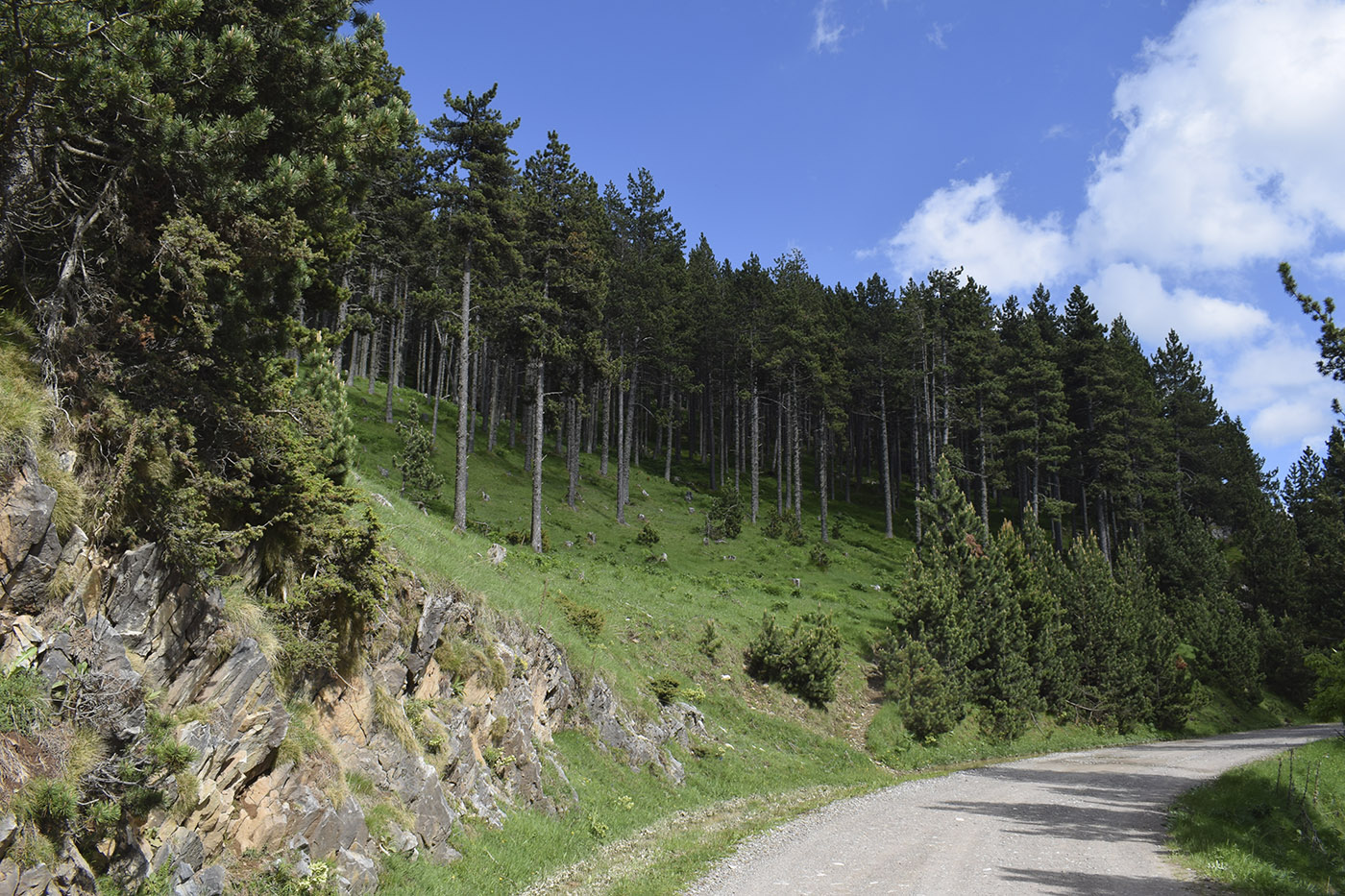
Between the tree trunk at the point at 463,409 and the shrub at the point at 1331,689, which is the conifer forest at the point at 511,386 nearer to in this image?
the tree trunk at the point at 463,409

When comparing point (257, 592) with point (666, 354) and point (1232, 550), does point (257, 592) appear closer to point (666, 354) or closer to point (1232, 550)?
point (666, 354)

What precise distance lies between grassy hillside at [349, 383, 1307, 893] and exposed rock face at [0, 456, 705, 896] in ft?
3.15

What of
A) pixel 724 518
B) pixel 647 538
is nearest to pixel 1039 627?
pixel 724 518

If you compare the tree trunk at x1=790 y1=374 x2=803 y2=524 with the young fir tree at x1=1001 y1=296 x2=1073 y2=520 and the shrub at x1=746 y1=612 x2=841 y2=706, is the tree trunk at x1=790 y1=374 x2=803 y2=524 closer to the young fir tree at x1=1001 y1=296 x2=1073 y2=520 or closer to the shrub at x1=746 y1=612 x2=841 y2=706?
the young fir tree at x1=1001 y1=296 x2=1073 y2=520

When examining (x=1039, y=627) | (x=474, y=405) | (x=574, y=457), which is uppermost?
(x=474, y=405)

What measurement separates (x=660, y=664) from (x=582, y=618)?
12.2 ft

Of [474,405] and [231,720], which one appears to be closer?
[231,720]

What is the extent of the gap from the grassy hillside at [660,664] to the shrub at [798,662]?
1.80 ft

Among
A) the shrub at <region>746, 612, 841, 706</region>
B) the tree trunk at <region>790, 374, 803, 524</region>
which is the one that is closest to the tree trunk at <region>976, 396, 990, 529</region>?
the tree trunk at <region>790, 374, 803, 524</region>

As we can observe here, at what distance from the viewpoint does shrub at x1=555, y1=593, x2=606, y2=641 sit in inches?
858

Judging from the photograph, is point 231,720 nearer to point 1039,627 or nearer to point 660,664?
point 660,664

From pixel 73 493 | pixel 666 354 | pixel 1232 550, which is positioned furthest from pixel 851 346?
pixel 73 493

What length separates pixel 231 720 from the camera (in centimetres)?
832

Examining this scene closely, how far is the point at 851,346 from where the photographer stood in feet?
235
